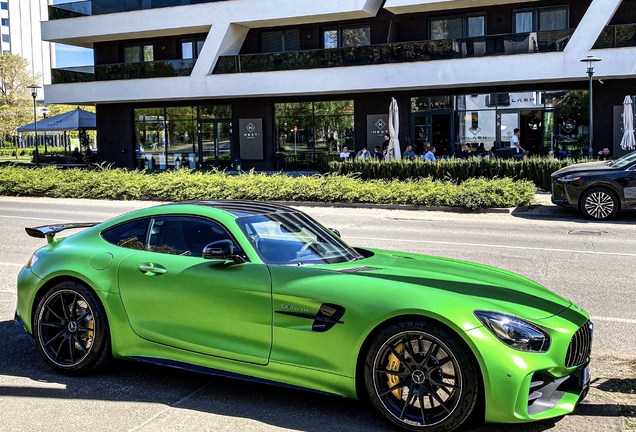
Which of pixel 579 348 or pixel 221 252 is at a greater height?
pixel 221 252

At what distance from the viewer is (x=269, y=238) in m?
5.14

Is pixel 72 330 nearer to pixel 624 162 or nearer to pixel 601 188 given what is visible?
pixel 601 188

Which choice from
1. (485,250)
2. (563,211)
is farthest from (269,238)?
(563,211)

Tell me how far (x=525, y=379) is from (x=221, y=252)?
2128mm

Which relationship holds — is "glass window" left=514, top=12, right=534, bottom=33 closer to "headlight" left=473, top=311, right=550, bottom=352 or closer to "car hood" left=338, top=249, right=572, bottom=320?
"car hood" left=338, top=249, right=572, bottom=320

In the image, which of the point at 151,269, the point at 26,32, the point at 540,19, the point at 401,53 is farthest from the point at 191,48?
the point at 26,32

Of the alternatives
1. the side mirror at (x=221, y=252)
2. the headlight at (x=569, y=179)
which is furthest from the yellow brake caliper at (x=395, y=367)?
the headlight at (x=569, y=179)

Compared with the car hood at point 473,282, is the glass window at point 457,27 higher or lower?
higher

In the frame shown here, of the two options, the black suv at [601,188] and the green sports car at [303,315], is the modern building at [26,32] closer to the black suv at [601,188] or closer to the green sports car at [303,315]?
the black suv at [601,188]

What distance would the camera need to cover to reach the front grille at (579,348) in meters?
4.22

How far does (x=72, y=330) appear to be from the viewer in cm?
534

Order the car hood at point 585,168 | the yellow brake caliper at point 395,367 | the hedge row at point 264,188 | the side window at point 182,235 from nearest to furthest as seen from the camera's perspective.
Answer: the yellow brake caliper at point 395,367, the side window at point 182,235, the car hood at point 585,168, the hedge row at point 264,188

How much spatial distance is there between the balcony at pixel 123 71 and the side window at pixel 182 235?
29.6 meters

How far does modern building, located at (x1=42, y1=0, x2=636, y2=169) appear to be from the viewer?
27984 mm
